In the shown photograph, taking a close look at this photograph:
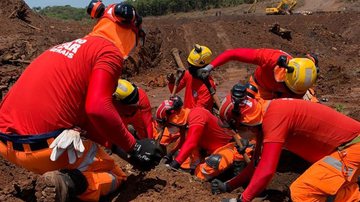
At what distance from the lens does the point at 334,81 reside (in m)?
16.7

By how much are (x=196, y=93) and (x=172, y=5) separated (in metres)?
50.6

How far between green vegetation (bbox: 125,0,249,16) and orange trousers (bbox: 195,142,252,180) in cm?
5183

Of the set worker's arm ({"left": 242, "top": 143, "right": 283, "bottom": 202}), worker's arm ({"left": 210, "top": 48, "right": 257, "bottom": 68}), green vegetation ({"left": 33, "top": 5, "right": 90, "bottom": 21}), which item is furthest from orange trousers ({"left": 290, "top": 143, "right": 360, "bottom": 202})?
green vegetation ({"left": 33, "top": 5, "right": 90, "bottom": 21})

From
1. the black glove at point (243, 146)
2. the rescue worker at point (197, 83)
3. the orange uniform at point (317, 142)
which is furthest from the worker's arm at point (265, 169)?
the rescue worker at point (197, 83)

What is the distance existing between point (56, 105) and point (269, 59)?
11.8ft

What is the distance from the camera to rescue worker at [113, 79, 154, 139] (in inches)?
270

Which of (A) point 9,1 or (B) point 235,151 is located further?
(A) point 9,1

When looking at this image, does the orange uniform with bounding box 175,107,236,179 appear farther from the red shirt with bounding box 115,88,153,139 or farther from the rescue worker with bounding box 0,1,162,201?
the rescue worker with bounding box 0,1,162,201

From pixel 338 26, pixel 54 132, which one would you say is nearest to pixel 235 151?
pixel 54 132

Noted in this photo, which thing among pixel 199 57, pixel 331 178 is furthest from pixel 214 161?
pixel 199 57

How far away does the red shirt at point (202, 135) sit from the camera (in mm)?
6562

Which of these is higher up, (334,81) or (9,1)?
(9,1)

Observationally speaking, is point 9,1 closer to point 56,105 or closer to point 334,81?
point 334,81

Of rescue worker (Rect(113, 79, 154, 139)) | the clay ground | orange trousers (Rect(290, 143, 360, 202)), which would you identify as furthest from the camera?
rescue worker (Rect(113, 79, 154, 139))
